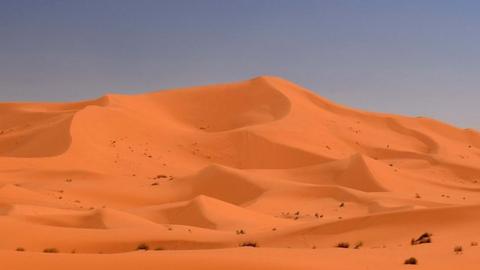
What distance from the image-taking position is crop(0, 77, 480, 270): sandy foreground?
37.3ft

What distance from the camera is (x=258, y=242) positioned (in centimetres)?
1512

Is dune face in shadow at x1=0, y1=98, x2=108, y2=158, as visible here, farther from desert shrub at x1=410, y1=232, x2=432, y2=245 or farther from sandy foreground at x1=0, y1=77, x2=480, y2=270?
desert shrub at x1=410, y1=232, x2=432, y2=245

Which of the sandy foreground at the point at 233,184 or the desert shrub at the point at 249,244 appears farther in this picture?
the desert shrub at the point at 249,244

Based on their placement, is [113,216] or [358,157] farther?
[358,157]

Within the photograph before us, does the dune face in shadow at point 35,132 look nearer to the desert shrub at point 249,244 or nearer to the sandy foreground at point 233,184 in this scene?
the sandy foreground at point 233,184

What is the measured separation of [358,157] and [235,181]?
800cm

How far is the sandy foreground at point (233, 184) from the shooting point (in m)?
11.4

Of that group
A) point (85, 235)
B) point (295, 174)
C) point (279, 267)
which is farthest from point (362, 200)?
point (279, 267)

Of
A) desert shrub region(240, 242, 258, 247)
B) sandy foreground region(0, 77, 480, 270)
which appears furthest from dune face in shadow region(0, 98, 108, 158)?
desert shrub region(240, 242, 258, 247)

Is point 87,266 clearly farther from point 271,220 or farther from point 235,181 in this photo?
point 235,181

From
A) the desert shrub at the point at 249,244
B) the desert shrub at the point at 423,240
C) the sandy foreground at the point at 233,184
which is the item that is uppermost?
the sandy foreground at the point at 233,184

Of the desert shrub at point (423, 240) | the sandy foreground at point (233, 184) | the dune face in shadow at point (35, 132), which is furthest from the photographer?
the dune face in shadow at point (35, 132)

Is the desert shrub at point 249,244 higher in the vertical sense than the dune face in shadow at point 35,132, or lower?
lower

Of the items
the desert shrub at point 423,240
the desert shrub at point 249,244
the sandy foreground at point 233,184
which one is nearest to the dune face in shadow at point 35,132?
the sandy foreground at point 233,184
